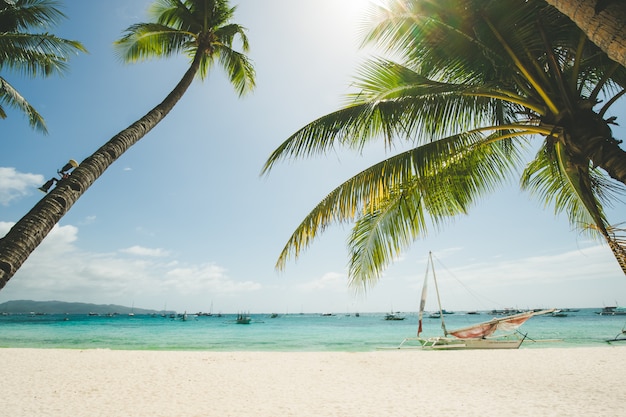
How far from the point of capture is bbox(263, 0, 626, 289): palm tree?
3.18 m

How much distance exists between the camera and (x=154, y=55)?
734 cm

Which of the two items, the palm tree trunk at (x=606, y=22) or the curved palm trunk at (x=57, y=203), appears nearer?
the palm tree trunk at (x=606, y=22)

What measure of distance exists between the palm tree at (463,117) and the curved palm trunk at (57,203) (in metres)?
1.96

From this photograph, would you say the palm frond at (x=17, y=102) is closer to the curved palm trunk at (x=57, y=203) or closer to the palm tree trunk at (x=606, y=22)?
the curved palm trunk at (x=57, y=203)

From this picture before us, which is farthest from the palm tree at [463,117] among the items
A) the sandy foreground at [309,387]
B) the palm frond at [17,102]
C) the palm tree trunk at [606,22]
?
the palm frond at [17,102]

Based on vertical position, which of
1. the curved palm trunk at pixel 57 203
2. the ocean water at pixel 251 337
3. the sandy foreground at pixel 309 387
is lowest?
the ocean water at pixel 251 337

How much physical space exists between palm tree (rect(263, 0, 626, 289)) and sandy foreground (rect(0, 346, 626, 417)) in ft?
8.84

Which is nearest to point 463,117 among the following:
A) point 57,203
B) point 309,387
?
point 57,203

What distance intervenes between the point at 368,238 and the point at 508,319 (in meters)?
13.0

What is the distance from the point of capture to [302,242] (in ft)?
16.9

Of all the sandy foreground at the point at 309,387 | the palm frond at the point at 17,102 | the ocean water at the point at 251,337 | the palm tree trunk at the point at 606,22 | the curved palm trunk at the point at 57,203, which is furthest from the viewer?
the ocean water at the point at 251,337

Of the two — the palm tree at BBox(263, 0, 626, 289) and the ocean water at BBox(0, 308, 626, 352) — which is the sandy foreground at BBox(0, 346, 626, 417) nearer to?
the palm tree at BBox(263, 0, 626, 289)

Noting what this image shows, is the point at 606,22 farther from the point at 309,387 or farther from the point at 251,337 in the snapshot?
the point at 251,337

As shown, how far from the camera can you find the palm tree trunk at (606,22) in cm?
165
